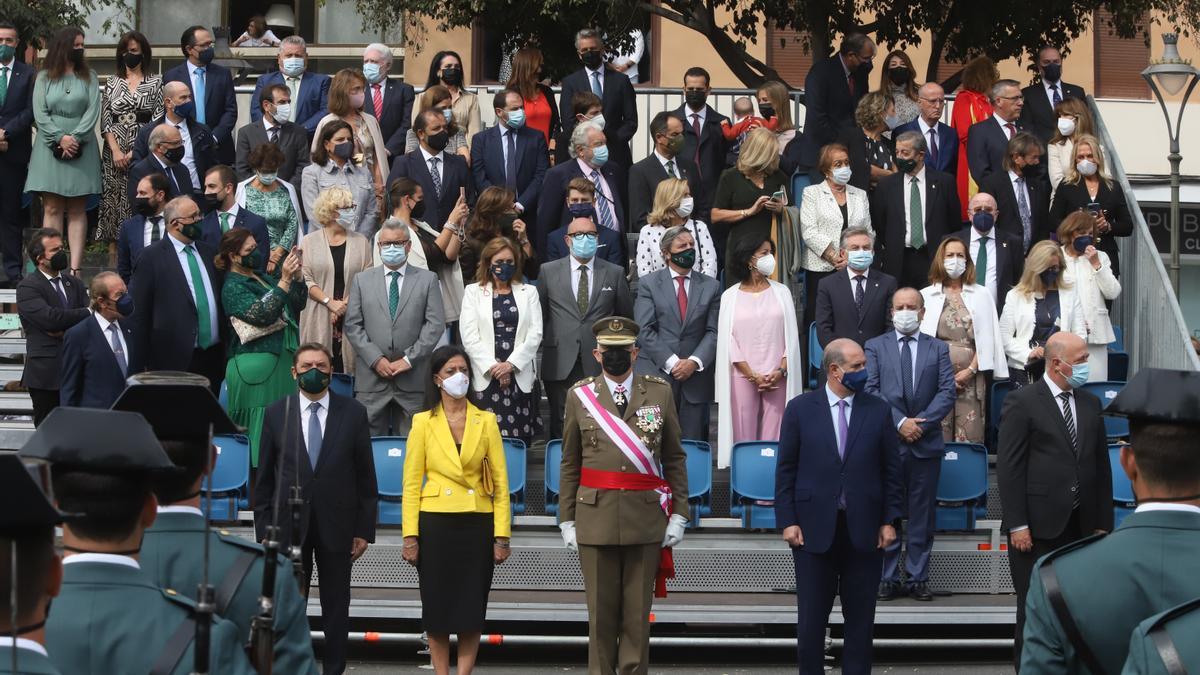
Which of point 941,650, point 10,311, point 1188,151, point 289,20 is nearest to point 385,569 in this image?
point 941,650

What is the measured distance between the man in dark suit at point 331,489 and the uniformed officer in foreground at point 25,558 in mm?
6288

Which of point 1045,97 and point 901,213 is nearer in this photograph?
point 901,213

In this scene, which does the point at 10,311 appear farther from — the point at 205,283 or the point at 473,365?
the point at 473,365

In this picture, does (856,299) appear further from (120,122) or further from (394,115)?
(120,122)

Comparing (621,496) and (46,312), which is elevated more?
(46,312)

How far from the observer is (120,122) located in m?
15.4

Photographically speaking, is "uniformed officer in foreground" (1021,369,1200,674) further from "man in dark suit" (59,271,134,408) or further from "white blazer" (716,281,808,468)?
"man in dark suit" (59,271,134,408)

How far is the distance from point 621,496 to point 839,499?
1152mm

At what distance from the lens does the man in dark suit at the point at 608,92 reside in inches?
620

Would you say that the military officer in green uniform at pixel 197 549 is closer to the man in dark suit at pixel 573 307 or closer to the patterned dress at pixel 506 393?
the patterned dress at pixel 506 393

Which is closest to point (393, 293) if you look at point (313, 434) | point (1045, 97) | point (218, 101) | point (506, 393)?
point (506, 393)

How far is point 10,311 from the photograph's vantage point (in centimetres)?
1557

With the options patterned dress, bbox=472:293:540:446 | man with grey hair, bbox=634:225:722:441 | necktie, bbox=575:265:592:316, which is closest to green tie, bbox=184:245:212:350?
patterned dress, bbox=472:293:540:446

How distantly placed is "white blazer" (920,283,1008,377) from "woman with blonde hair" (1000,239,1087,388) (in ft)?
0.78
